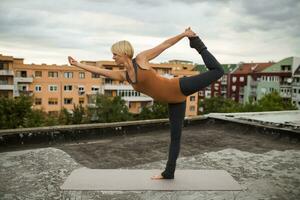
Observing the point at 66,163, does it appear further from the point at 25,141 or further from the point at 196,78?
the point at 196,78

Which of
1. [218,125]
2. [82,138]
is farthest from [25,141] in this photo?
[218,125]

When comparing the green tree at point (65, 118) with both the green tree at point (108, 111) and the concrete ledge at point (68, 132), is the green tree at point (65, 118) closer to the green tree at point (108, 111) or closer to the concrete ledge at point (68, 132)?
the green tree at point (108, 111)

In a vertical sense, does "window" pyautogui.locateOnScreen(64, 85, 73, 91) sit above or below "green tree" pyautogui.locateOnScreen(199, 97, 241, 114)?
above

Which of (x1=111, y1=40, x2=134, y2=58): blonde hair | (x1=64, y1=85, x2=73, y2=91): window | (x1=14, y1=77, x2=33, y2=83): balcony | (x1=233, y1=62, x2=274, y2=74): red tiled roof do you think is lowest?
(x1=111, y1=40, x2=134, y2=58): blonde hair

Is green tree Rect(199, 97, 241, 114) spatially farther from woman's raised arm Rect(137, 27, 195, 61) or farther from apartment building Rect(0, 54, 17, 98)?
woman's raised arm Rect(137, 27, 195, 61)

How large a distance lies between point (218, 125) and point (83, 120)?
92.1ft

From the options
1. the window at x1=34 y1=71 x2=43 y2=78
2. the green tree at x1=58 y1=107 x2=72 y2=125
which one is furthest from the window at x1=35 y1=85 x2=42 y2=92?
the green tree at x1=58 y1=107 x2=72 y2=125

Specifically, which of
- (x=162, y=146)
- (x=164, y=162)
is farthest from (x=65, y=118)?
(x=164, y=162)

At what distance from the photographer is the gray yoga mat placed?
12.4 feet

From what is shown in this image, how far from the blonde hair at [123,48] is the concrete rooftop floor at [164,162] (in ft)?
5.80

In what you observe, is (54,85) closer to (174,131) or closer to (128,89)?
(128,89)

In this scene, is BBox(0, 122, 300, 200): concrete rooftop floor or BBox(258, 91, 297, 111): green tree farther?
BBox(258, 91, 297, 111): green tree

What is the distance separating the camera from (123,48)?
3.69 m

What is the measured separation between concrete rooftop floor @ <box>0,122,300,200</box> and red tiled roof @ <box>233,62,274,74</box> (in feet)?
187
